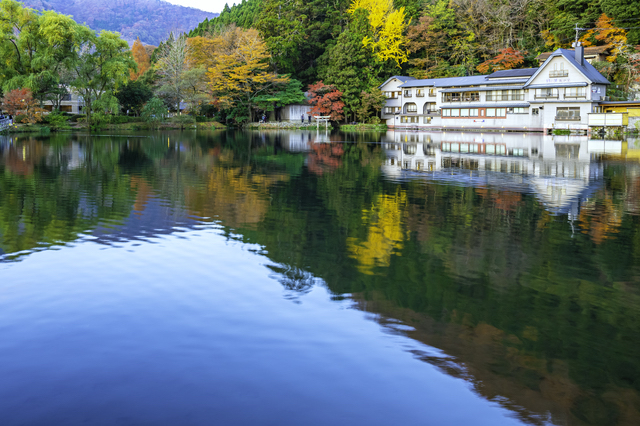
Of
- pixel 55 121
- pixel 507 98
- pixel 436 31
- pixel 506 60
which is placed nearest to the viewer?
pixel 55 121

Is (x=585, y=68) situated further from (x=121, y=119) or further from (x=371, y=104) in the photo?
(x=121, y=119)

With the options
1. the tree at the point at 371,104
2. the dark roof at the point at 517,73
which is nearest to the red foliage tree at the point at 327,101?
the tree at the point at 371,104

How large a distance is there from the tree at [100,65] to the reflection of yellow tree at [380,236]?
4853cm

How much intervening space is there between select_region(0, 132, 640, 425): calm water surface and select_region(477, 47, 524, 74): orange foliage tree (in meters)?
50.6

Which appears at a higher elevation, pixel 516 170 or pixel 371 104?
pixel 371 104

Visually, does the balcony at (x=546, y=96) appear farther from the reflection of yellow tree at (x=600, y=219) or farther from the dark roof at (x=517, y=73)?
the reflection of yellow tree at (x=600, y=219)

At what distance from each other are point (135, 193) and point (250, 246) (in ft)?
Answer: 22.6

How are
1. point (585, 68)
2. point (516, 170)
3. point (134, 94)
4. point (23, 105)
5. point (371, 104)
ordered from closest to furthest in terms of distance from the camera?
point (516, 170) < point (585, 68) < point (23, 105) < point (134, 94) < point (371, 104)

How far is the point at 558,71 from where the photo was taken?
50.5m

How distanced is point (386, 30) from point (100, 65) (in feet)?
114

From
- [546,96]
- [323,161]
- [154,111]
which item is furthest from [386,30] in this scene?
[323,161]

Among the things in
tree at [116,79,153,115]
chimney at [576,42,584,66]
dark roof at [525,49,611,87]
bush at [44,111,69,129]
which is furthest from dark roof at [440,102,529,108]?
bush at [44,111,69,129]

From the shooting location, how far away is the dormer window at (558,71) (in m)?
50.0

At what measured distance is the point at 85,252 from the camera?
8695 mm
